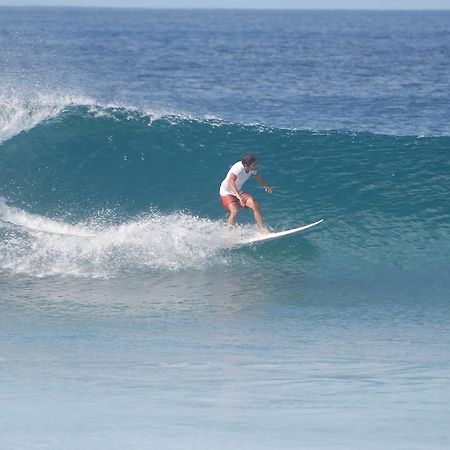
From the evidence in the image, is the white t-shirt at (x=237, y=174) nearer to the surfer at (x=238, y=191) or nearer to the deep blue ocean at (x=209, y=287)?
the surfer at (x=238, y=191)

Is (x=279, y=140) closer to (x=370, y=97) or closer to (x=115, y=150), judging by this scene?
(x=115, y=150)

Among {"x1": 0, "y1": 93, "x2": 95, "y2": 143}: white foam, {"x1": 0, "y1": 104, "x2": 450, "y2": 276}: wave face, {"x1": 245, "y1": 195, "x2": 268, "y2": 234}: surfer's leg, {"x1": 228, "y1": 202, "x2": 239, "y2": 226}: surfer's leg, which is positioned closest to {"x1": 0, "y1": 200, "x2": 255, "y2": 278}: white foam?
{"x1": 0, "y1": 104, "x2": 450, "y2": 276}: wave face

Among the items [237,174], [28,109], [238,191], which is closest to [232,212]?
[238,191]

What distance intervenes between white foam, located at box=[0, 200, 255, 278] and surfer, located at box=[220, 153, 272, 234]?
0.32 meters

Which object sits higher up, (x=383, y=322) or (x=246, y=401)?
(x=383, y=322)

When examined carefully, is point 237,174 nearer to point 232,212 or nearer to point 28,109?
point 232,212

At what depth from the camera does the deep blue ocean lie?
24.3 feet

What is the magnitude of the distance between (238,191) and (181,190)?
2.93 meters

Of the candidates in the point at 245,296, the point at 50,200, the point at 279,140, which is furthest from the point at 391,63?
the point at 245,296

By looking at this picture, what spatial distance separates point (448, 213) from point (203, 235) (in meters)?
4.11

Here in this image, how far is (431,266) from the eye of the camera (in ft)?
41.9

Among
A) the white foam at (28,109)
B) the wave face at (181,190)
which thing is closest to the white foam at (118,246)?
the wave face at (181,190)

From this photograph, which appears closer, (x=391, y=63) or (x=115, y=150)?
(x=115, y=150)

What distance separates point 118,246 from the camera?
12.8 meters
